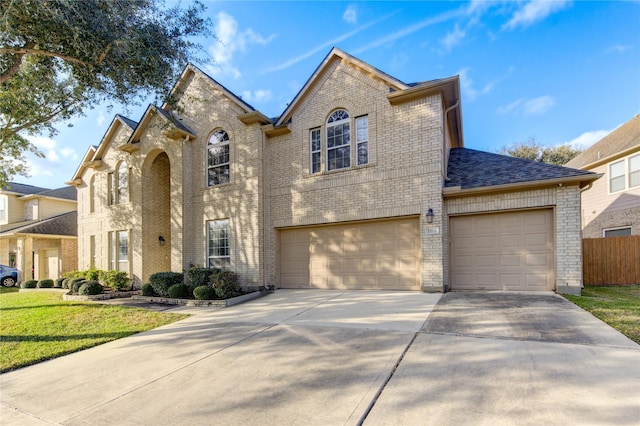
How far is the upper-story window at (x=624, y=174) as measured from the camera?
1456cm

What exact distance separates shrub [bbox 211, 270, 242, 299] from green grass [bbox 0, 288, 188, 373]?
1665 mm

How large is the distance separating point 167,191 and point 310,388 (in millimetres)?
13209

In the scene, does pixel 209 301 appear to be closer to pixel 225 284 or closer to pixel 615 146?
pixel 225 284

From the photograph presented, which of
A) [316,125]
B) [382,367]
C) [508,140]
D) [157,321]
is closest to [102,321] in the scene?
[157,321]

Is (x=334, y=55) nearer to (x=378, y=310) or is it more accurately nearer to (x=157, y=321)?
(x=378, y=310)

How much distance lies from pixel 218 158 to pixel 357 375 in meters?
10.5

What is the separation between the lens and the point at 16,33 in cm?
679

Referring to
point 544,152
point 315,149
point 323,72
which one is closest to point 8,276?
point 315,149

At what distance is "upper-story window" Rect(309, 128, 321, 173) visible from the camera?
1117 cm

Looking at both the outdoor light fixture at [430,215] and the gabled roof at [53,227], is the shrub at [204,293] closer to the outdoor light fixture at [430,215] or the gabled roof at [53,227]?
the outdoor light fixture at [430,215]

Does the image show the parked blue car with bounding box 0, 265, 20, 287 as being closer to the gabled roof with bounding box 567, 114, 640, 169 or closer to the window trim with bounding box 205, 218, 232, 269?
the window trim with bounding box 205, 218, 232, 269

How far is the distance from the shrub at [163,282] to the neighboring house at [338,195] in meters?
1.16

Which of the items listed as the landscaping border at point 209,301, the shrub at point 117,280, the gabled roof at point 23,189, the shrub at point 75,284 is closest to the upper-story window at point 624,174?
the landscaping border at point 209,301

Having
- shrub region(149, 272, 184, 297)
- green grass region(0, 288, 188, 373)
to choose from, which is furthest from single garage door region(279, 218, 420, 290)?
green grass region(0, 288, 188, 373)
